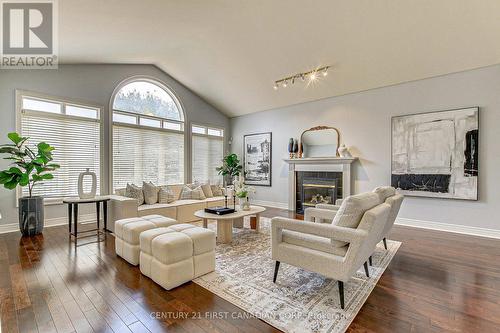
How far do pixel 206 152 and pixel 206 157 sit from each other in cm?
16

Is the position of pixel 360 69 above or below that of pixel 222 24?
below

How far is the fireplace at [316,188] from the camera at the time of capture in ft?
18.9

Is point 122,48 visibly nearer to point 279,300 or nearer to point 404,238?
point 279,300

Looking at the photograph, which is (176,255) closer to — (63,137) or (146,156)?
(63,137)

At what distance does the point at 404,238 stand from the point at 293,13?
13.9ft

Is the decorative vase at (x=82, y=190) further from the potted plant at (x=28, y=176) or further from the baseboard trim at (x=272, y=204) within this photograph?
the baseboard trim at (x=272, y=204)

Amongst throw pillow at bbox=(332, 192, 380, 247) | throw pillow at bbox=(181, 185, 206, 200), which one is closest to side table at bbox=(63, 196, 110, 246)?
throw pillow at bbox=(181, 185, 206, 200)

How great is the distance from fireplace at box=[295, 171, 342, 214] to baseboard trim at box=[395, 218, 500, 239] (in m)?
1.47

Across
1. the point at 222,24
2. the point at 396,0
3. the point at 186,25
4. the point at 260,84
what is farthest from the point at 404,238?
A: the point at 186,25

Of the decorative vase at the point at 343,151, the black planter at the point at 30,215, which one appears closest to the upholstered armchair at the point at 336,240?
the decorative vase at the point at 343,151

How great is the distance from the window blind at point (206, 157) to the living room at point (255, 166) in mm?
118

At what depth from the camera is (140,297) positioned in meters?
2.20

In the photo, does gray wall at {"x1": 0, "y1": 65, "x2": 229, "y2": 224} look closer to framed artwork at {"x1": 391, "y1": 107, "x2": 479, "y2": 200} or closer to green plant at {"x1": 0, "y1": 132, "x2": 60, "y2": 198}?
green plant at {"x1": 0, "y1": 132, "x2": 60, "y2": 198}

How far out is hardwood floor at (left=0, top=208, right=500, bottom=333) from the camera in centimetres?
182
